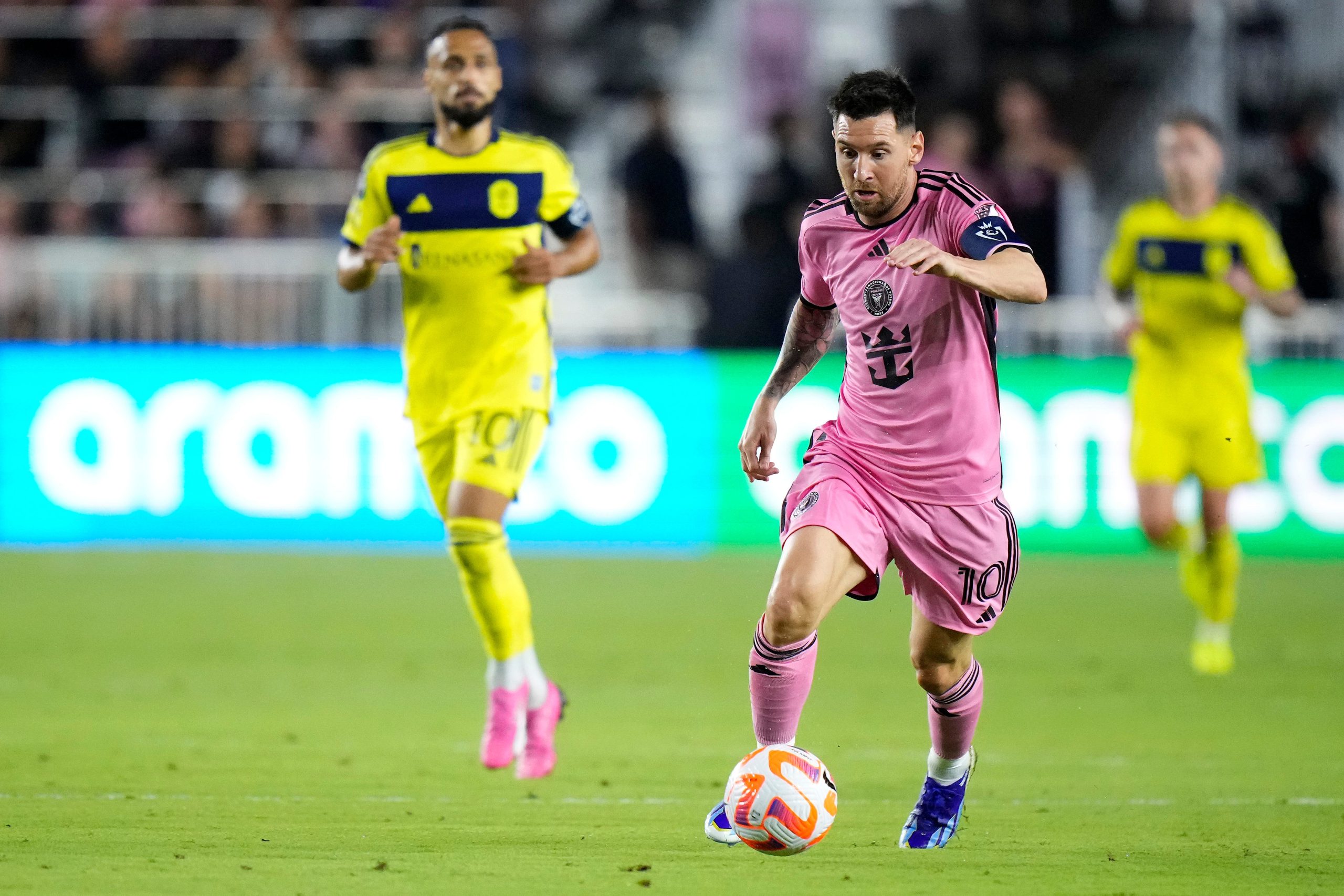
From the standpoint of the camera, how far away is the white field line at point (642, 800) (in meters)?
6.05

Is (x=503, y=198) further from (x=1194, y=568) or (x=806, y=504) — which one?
(x=1194, y=568)

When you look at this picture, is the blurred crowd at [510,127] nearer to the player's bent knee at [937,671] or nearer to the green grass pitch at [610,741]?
the green grass pitch at [610,741]

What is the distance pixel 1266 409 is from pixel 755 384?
3.60 m

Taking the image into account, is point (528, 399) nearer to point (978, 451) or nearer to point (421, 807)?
point (421, 807)

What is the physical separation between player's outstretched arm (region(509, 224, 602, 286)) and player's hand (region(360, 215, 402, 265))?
450mm

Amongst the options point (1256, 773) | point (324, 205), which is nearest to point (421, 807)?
point (1256, 773)

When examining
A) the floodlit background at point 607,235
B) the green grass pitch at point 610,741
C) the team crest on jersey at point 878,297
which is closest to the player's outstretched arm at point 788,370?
the team crest on jersey at point 878,297

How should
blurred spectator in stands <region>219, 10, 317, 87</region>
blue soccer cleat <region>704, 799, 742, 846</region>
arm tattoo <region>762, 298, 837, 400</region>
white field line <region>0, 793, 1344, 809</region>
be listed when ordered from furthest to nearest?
1. blurred spectator in stands <region>219, 10, 317, 87</region>
2. white field line <region>0, 793, 1344, 809</region>
3. arm tattoo <region>762, 298, 837, 400</region>
4. blue soccer cleat <region>704, 799, 742, 846</region>

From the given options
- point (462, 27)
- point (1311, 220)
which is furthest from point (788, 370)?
point (1311, 220)

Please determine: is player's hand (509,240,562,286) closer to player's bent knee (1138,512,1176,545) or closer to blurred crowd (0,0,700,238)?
player's bent knee (1138,512,1176,545)

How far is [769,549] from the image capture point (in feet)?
46.4

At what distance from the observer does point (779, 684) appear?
510 cm

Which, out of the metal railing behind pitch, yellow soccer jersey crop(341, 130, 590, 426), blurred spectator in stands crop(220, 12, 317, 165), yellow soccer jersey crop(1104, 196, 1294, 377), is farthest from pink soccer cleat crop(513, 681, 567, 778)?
blurred spectator in stands crop(220, 12, 317, 165)

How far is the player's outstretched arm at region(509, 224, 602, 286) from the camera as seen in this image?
22.3ft
